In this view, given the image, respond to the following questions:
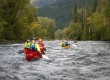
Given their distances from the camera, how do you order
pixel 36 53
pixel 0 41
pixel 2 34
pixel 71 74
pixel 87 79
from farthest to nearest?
pixel 2 34, pixel 0 41, pixel 36 53, pixel 71 74, pixel 87 79

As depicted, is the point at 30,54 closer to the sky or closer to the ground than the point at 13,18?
closer to the ground

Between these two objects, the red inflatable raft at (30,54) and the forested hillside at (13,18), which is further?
the forested hillside at (13,18)

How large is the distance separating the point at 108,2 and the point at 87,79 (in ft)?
190

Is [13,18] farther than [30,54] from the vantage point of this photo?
Yes

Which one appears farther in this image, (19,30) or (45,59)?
(19,30)

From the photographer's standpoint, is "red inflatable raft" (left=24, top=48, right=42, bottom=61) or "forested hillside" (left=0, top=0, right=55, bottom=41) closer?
"red inflatable raft" (left=24, top=48, right=42, bottom=61)

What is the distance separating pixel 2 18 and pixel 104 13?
88.8ft

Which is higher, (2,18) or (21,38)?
(2,18)

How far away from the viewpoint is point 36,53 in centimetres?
3209

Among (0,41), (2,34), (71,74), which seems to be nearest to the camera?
(71,74)

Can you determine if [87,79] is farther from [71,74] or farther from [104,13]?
[104,13]

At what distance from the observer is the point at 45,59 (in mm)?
32562

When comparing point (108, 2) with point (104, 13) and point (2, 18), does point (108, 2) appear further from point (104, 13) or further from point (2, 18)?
point (2, 18)

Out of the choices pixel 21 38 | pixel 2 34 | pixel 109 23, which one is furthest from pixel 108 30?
pixel 2 34
